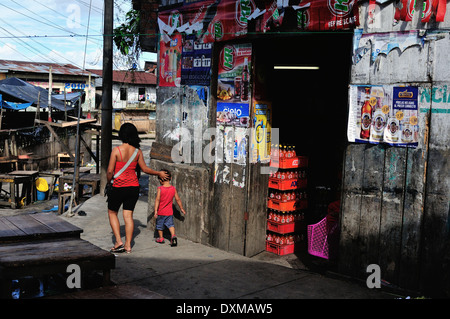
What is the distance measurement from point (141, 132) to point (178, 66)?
105 feet

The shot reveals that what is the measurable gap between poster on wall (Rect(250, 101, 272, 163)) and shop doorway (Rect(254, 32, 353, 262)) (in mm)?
430

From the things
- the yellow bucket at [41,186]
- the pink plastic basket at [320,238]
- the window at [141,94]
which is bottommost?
the yellow bucket at [41,186]

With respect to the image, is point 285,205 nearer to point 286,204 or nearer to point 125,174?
point 286,204

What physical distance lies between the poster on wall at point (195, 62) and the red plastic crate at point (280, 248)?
2831 mm

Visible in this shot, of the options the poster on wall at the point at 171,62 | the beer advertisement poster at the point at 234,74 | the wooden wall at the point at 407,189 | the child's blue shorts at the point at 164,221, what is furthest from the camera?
the poster on wall at the point at 171,62

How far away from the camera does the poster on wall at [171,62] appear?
796 cm

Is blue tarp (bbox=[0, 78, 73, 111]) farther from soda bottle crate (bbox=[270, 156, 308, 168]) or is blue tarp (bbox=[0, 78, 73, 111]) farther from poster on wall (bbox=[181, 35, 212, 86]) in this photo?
soda bottle crate (bbox=[270, 156, 308, 168])

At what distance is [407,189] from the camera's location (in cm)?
505

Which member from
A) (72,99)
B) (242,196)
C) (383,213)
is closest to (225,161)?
(242,196)

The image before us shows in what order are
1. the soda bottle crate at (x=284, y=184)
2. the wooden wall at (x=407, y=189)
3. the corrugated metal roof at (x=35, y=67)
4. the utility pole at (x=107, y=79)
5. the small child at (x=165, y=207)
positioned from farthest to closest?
the corrugated metal roof at (x=35, y=67)
the utility pole at (x=107, y=79)
the small child at (x=165, y=207)
the soda bottle crate at (x=284, y=184)
the wooden wall at (x=407, y=189)

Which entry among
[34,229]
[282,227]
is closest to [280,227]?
[282,227]

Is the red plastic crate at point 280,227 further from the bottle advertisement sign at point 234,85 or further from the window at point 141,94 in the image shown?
the window at point 141,94

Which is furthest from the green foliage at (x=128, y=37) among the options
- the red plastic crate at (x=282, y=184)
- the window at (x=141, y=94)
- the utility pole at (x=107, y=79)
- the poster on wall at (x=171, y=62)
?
the window at (x=141, y=94)

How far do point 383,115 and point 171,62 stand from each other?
415 centimetres
